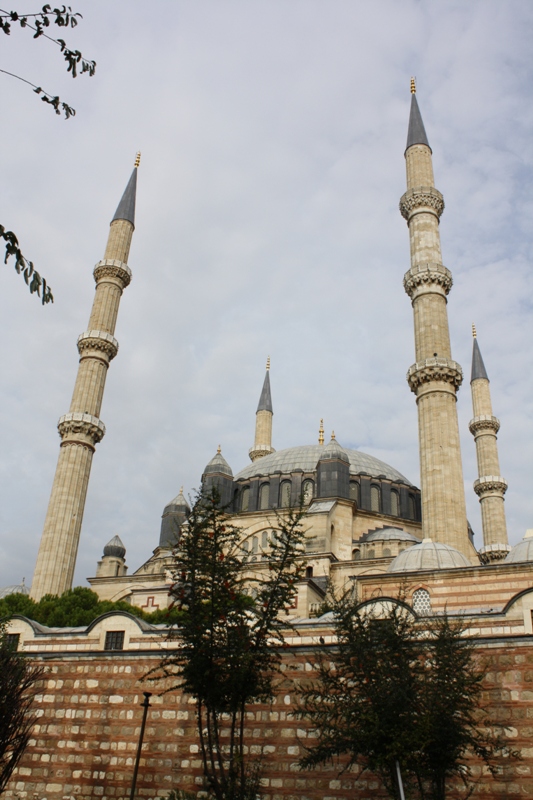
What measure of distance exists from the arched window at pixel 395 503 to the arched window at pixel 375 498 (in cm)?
55

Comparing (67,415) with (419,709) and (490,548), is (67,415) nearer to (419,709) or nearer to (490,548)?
(490,548)

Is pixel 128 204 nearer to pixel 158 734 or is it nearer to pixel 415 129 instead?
pixel 415 129

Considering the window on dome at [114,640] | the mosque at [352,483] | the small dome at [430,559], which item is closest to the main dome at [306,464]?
the mosque at [352,483]

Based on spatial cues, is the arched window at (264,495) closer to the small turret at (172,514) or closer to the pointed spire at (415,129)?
the small turret at (172,514)

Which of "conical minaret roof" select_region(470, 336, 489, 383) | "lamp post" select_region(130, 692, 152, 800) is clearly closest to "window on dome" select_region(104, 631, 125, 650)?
"lamp post" select_region(130, 692, 152, 800)

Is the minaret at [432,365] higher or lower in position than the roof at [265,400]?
lower

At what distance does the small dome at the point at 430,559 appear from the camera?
1738 cm

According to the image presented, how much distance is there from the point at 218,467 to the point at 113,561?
233 inches

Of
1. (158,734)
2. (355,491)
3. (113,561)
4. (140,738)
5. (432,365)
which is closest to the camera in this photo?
(140,738)

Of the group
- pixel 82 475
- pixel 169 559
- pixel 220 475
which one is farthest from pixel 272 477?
pixel 82 475

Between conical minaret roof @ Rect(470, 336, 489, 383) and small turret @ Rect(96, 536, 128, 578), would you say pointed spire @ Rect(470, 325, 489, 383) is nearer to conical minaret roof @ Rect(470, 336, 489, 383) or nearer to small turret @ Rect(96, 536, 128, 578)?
conical minaret roof @ Rect(470, 336, 489, 383)

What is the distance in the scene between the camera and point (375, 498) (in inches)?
1142

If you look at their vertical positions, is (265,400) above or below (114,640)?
above

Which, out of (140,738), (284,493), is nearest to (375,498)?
(284,493)
